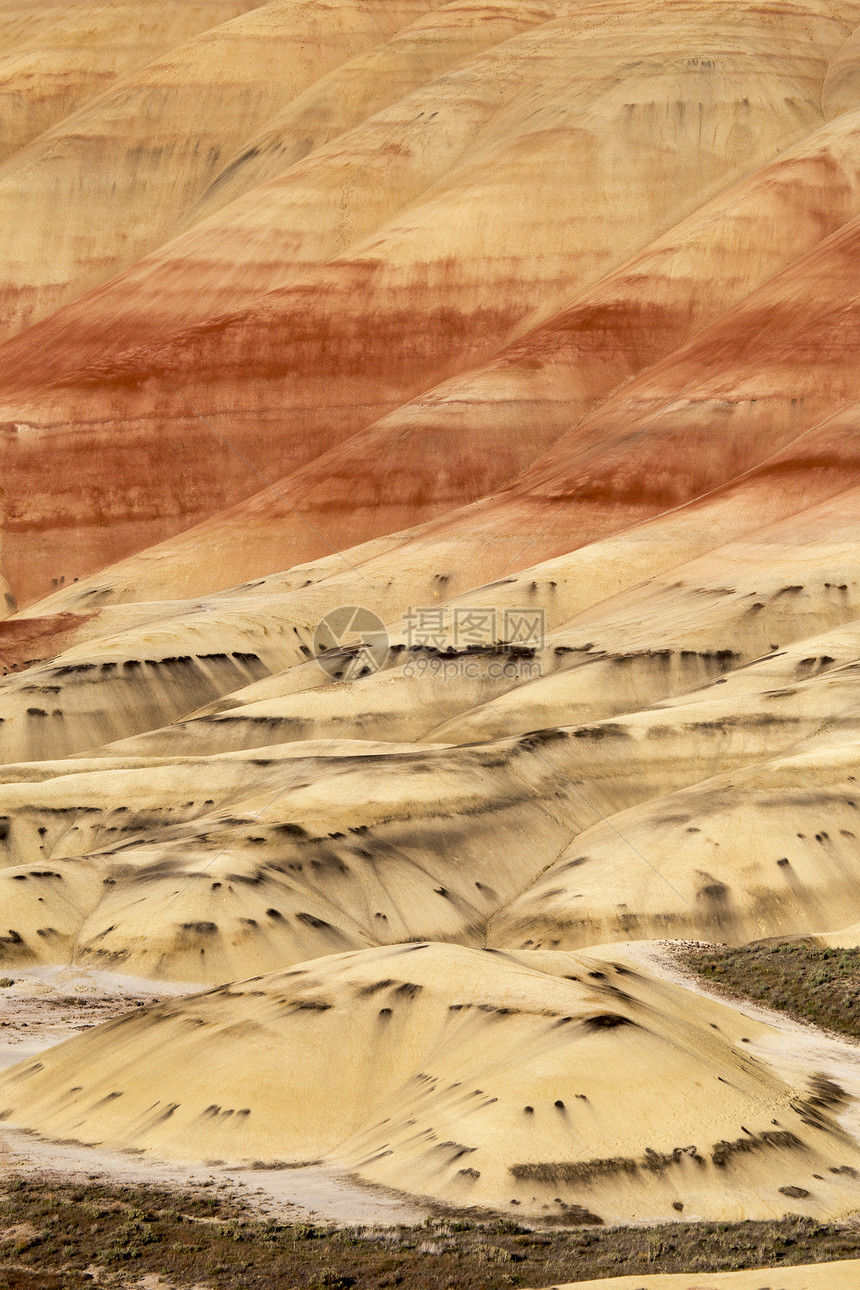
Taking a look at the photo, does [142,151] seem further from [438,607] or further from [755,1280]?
[755,1280]

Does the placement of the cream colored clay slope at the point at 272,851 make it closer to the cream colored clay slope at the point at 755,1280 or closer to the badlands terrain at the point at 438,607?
the badlands terrain at the point at 438,607

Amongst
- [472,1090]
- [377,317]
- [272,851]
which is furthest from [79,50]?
[472,1090]

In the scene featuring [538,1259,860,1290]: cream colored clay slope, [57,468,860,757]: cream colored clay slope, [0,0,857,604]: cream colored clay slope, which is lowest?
[538,1259,860,1290]: cream colored clay slope

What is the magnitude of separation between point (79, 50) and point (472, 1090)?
111m

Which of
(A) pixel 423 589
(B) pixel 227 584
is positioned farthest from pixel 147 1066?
(B) pixel 227 584

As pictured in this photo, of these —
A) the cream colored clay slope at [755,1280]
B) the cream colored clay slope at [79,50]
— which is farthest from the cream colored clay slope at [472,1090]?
the cream colored clay slope at [79,50]

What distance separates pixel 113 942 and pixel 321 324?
57.0 m

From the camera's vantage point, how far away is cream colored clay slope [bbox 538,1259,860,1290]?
1315 centimetres

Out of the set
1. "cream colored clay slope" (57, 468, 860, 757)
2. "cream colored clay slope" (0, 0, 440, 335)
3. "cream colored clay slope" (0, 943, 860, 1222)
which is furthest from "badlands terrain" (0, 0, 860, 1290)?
"cream colored clay slope" (0, 0, 440, 335)

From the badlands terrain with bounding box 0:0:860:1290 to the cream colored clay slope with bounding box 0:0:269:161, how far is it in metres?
0.36

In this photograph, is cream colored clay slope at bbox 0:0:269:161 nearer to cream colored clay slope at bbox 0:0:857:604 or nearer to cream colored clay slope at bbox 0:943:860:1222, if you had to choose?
cream colored clay slope at bbox 0:0:857:604

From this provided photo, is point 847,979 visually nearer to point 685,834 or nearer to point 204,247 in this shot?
point 685,834

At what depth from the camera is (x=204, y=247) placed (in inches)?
3590

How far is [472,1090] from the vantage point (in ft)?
62.2
